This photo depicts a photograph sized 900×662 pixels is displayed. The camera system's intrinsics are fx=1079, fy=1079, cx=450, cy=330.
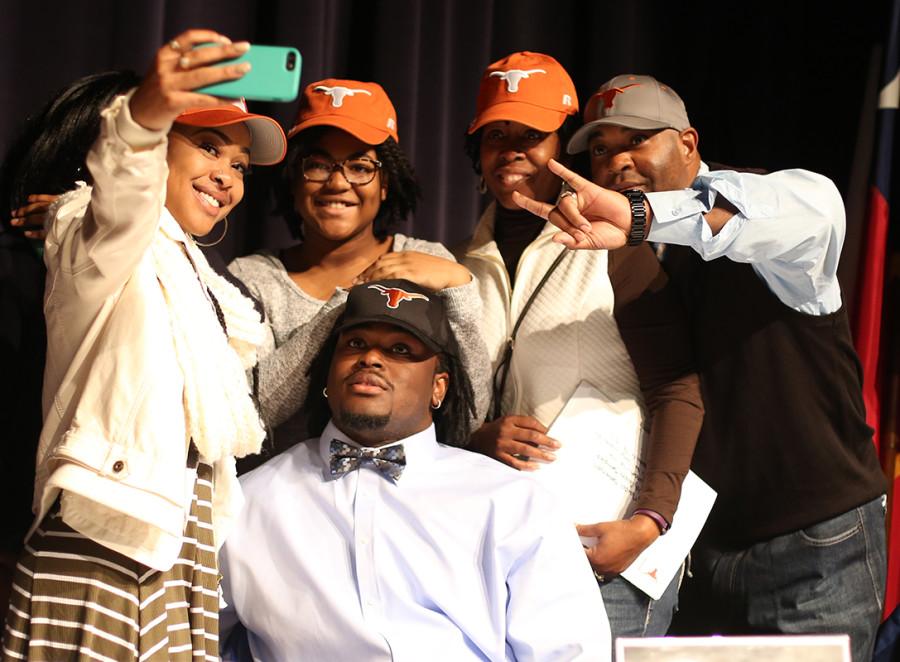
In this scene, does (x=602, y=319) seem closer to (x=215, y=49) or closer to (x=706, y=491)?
(x=706, y=491)

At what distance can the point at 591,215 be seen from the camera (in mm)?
1917

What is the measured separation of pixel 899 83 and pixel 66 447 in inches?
93.1

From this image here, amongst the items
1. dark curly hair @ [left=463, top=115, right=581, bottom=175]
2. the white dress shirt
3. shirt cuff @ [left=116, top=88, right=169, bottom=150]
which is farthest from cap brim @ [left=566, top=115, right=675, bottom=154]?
shirt cuff @ [left=116, top=88, right=169, bottom=150]

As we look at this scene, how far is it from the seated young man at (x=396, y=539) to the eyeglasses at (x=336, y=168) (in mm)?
314

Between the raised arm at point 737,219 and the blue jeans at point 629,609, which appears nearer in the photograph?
the raised arm at point 737,219

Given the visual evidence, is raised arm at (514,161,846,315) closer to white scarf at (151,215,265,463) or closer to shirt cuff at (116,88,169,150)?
white scarf at (151,215,265,463)

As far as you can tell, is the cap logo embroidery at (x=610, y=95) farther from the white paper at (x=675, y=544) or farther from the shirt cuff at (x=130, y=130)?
the shirt cuff at (x=130, y=130)

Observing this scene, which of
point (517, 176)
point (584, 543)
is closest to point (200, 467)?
point (584, 543)

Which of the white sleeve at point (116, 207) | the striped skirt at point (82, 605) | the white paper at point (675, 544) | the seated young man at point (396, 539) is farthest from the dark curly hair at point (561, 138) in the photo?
the striped skirt at point (82, 605)

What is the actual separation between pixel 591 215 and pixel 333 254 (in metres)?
0.67

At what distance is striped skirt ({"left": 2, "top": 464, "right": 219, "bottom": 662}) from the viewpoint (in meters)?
1.50

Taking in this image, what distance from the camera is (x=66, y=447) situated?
1.45 meters

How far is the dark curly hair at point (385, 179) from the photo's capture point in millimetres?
2346

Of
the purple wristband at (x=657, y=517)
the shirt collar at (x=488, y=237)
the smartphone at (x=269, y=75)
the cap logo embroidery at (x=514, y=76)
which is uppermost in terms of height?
the cap logo embroidery at (x=514, y=76)
